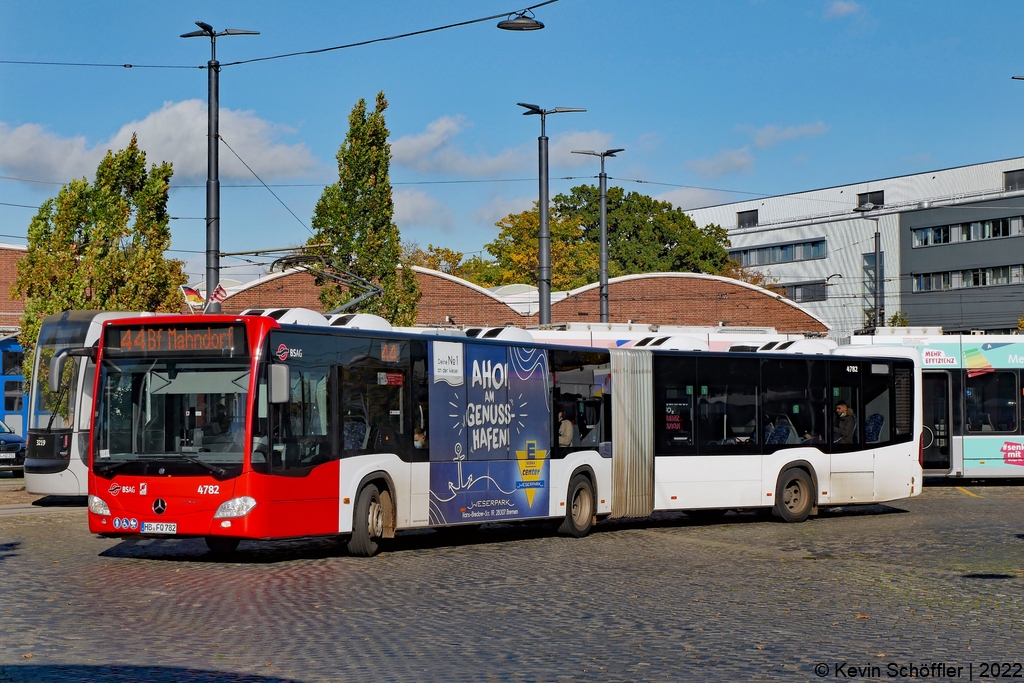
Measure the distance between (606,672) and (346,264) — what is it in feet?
135

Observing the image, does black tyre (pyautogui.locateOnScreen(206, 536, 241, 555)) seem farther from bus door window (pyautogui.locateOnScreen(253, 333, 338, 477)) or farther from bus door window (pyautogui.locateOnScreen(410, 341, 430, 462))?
bus door window (pyautogui.locateOnScreen(410, 341, 430, 462))

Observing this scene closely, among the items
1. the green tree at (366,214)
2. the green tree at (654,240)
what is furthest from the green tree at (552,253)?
the green tree at (366,214)

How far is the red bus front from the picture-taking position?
47.4ft

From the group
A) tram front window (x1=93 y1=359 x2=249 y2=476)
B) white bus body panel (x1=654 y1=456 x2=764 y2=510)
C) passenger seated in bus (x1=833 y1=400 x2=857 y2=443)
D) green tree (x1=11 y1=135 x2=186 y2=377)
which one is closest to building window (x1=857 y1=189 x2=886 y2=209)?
green tree (x1=11 y1=135 x2=186 y2=377)

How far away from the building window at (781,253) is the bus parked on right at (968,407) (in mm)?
67367

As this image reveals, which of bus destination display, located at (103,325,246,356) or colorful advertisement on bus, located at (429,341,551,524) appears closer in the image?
bus destination display, located at (103,325,246,356)

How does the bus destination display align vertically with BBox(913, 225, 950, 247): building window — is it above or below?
below

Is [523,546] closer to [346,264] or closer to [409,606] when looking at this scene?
[409,606]

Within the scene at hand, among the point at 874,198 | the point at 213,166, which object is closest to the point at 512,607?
the point at 213,166

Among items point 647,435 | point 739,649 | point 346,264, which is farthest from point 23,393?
point 739,649

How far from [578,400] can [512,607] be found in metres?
7.89

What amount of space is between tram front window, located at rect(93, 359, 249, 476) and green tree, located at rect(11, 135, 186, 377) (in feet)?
50.5

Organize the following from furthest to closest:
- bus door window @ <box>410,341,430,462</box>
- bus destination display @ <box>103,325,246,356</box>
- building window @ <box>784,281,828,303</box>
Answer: building window @ <box>784,281,828,303</box> < bus door window @ <box>410,341,430,462</box> < bus destination display @ <box>103,325,246,356</box>

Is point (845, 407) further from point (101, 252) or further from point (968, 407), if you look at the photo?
point (101, 252)
